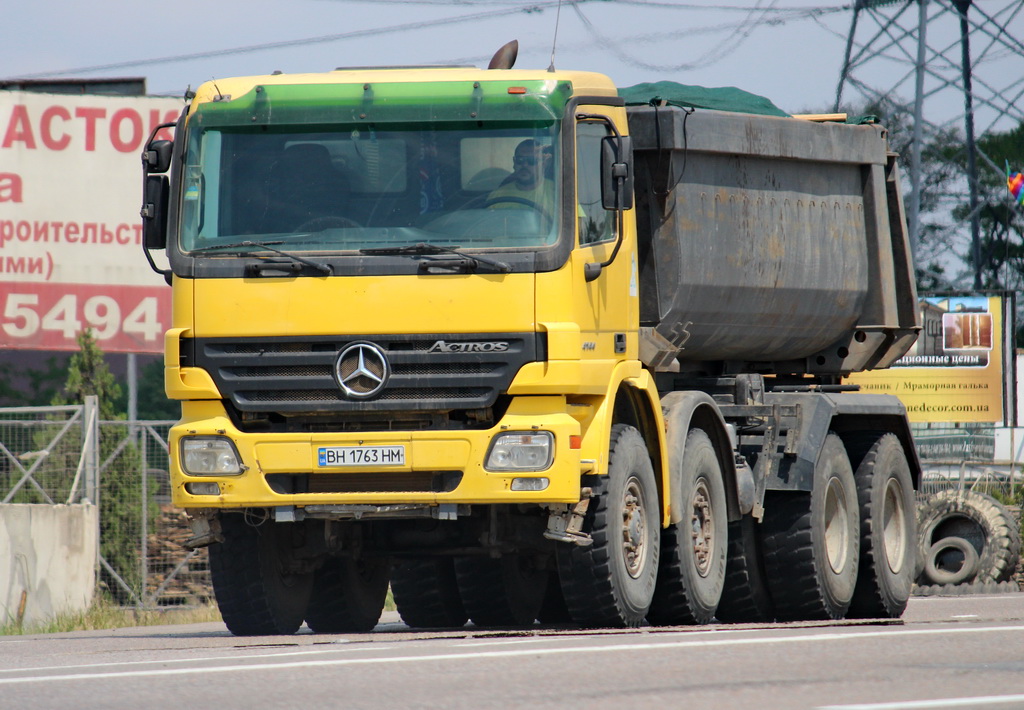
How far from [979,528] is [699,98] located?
11.0 m

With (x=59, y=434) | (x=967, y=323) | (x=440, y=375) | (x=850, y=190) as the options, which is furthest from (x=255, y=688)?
(x=967, y=323)

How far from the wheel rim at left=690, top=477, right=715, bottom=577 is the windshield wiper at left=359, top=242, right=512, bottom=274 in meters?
2.67

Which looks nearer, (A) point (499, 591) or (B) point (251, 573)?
(B) point (251, 573)

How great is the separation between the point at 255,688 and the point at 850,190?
334 inches

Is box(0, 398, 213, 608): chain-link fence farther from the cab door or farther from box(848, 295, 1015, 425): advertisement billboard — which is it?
box(848, 295, 1015, 425): advertisement billboard

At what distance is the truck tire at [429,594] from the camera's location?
45.8ft

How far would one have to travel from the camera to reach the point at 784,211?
45.3 ft

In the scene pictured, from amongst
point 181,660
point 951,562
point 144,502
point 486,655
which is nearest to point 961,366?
point 951,562

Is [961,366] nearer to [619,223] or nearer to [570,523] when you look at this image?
[619,223]

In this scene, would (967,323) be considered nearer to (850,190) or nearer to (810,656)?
(850,190)

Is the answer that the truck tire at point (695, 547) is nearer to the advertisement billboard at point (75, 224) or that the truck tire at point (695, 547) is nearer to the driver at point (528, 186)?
the driver at point (528, 186)

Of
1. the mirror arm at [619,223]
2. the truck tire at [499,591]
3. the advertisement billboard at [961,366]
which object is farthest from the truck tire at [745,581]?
the advertisement billboard at [961,366]

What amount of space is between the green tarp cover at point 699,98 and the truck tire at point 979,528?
9962mm

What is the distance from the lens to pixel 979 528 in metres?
22.7
